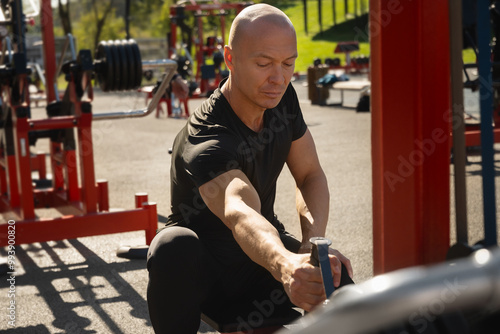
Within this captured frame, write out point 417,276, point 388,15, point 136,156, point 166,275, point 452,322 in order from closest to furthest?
point 417,276 → point 452,322 → point 388,15 → point 166,275 → point 136,156

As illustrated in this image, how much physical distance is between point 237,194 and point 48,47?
2.61 metres

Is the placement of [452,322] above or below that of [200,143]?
below

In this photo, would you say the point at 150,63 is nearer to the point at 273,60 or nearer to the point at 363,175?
the point at 273,60

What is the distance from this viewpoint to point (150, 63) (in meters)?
2.99

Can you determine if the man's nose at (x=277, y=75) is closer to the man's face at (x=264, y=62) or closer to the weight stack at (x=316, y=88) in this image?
the man's face at (x=264, y=62)

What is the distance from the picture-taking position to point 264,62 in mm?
1403

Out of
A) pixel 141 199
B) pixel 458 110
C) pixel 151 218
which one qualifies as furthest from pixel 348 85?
pixel 458 110

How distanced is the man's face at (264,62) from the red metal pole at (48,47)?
2.38m

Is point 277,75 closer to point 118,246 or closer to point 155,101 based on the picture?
point 155,101

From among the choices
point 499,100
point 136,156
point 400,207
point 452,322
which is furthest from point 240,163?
point 136,156

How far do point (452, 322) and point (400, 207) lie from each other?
36 centimetres

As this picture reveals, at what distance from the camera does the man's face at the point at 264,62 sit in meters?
1.38

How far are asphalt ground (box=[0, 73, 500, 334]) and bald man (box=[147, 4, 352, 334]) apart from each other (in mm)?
685

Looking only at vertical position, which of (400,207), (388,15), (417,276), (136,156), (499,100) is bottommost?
(136,156)
